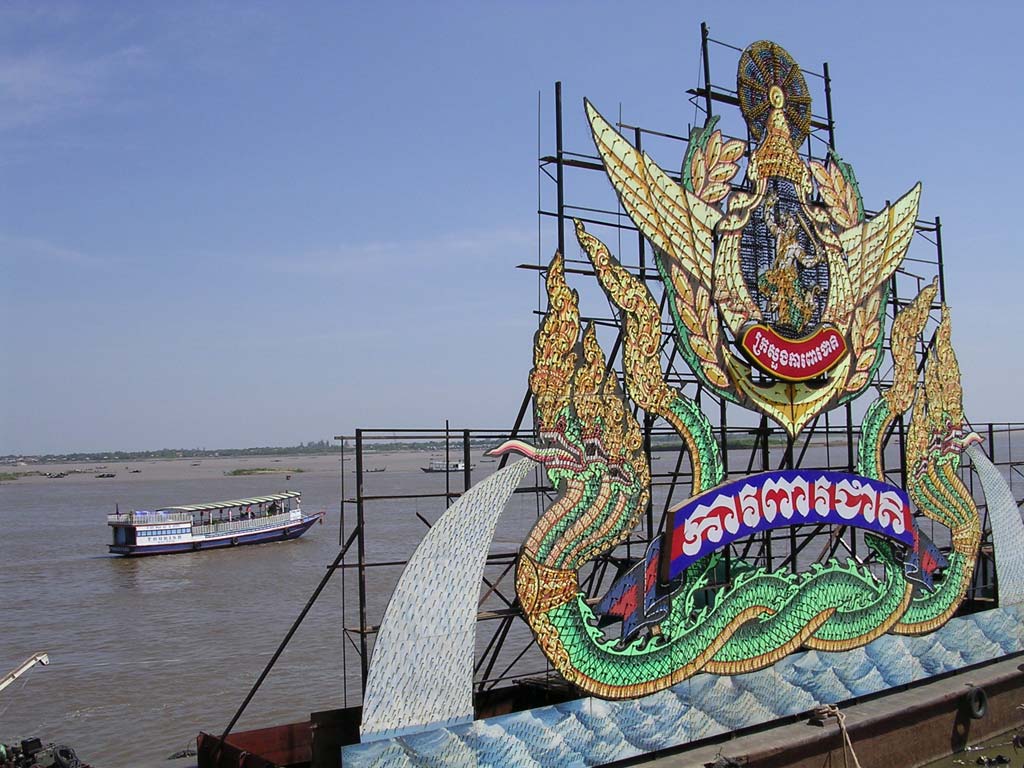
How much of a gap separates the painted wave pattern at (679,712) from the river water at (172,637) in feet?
4.87

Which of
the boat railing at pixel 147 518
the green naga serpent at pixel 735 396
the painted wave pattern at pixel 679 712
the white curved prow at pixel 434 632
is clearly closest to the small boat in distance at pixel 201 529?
the boat railing at pixel 147 518

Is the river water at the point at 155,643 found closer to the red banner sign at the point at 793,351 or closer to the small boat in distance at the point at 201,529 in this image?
the small boat in distance at the point at 201,529

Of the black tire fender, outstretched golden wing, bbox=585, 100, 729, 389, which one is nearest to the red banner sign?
outstretched golden wing, bbox=585, 100, 729, 389

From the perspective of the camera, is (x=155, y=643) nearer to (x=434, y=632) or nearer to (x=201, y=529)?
(x=434, y=632)

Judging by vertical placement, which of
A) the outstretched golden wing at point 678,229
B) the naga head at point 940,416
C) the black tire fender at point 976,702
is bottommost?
the black tire fender at point 976,702

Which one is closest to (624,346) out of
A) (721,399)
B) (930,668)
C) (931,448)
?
(721,399)

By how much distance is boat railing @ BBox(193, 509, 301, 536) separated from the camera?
43.4 metres

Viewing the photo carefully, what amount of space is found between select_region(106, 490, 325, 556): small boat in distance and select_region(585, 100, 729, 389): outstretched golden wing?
33.6 meters

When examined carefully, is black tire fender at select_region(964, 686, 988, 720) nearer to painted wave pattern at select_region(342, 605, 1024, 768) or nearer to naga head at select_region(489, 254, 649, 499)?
painted wave pattern at select_region(342, 605, 1024, 768)

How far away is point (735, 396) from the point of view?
12.4 metres

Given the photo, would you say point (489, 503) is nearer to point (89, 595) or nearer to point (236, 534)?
point (89, 595)

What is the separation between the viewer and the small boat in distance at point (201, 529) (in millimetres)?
40750

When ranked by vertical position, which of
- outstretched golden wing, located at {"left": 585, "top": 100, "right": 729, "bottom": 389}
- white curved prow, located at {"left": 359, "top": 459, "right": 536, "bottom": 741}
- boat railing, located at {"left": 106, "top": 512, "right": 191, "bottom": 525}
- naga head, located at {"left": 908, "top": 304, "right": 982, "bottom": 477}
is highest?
outstretched golden wing, located at {"left": 585, "top": 100, "right": 729, "bottom": 389}

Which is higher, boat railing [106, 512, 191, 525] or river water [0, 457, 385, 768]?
boat railing [106, 512, 191, 525]
